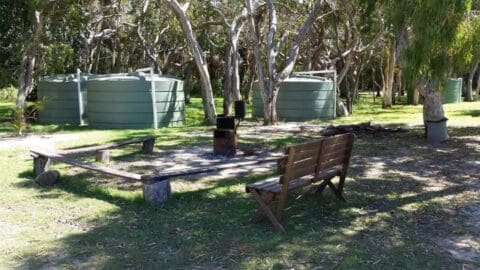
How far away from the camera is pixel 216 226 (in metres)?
5.64

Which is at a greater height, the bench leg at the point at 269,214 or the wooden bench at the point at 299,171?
the wooden bench at the point at 299,171

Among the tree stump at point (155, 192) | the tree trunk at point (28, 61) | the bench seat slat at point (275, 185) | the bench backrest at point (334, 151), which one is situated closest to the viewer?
the bench seat slat at point (275, 185)

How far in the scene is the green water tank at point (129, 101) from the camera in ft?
54.1

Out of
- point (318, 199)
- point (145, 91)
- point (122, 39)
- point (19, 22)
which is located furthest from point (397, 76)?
point (318, 199)

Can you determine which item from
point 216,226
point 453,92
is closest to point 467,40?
point 216,226

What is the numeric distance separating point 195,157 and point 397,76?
23.0 m

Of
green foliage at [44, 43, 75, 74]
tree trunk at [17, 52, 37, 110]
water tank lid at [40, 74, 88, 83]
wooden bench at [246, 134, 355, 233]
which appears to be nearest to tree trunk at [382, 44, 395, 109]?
water tank lid at [40, 74, 88, 83]

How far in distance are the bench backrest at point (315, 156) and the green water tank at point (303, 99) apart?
40.9ft

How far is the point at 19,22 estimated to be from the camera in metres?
18.2

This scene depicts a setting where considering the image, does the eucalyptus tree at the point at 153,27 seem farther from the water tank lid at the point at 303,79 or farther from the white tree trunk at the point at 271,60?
the white tree trunk at the point at 271,60

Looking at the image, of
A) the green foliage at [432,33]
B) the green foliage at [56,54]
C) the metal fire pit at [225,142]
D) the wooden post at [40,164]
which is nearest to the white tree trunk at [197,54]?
the green foliage at [56,54]

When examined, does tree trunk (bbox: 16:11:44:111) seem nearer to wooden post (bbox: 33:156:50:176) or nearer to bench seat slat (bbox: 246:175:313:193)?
wooden post (bbox: 33:156:50:176)

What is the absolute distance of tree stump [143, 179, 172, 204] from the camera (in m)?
6.48

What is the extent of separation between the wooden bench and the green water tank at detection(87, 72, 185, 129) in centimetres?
1098
